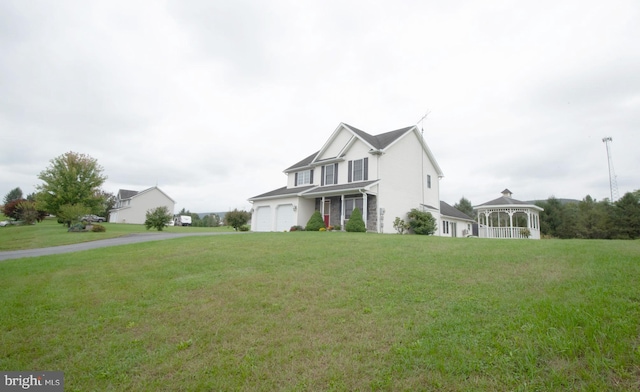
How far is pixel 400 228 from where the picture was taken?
20188mm

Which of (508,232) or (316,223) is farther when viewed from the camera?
(508,232)

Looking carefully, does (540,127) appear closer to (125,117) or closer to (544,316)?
(544,316)

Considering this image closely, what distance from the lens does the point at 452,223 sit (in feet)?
94.7

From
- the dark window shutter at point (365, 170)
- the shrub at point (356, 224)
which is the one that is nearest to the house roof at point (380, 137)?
the dark window shutter at point (365, 170)

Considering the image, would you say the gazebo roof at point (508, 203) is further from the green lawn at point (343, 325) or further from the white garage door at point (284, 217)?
the green lawn at point (343, 325)

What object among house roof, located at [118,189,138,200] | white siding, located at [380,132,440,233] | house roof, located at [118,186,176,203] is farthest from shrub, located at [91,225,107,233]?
house roof, located at [118,189,138,200]

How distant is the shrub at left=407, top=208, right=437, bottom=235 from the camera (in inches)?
789

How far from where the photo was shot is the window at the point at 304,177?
25750 millimetres

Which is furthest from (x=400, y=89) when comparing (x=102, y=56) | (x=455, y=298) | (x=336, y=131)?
(x=102, y=56)

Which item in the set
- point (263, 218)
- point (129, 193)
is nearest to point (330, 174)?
point (263, 218)

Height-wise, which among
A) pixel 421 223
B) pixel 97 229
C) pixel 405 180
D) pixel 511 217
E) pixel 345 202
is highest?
pixel 405 180

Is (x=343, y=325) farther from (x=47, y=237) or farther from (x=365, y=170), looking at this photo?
(x=47, y=237)

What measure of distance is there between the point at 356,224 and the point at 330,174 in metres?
6.57

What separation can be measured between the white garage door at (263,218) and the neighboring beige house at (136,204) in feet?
101
